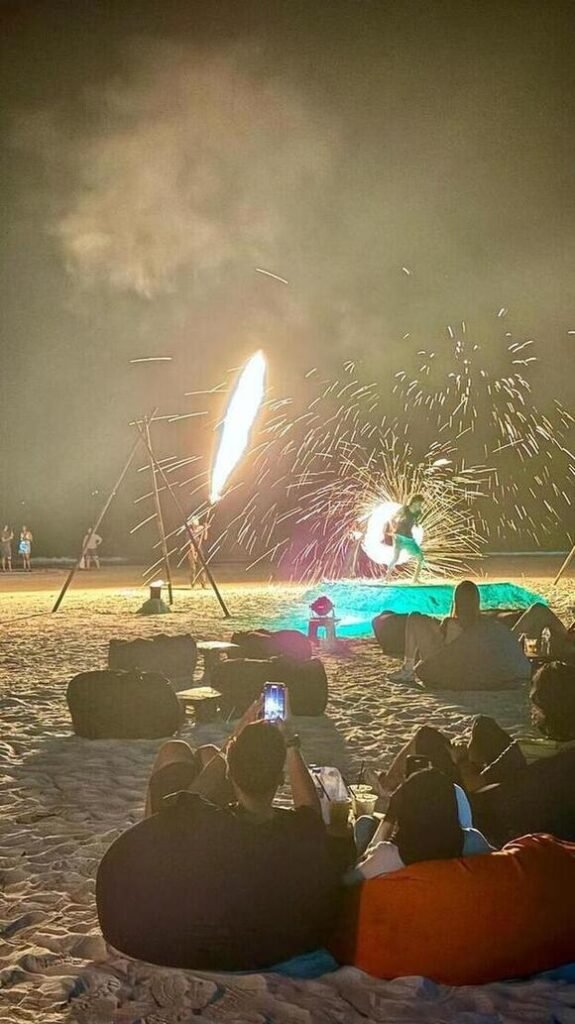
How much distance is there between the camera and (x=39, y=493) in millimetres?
67750

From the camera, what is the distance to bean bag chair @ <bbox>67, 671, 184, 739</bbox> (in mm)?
7988

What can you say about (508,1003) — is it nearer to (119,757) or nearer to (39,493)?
(119,757)

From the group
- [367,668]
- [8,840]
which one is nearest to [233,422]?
[367,668]

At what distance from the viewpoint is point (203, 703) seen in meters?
8.73

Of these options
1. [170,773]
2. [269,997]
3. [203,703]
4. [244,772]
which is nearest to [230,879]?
[244,772]

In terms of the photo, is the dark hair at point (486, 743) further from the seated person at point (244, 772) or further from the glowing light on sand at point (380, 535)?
the glowing light on sand at point (380, 535)

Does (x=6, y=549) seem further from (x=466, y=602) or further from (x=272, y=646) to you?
(x=466, y=602)

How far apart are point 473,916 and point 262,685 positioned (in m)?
5.51

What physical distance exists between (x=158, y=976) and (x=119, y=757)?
3.75 meters

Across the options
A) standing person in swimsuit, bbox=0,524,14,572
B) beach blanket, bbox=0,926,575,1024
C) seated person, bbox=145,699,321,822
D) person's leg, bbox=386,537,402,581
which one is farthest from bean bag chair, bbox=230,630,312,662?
standing person in swimsuit, bbox=0,524,14,572

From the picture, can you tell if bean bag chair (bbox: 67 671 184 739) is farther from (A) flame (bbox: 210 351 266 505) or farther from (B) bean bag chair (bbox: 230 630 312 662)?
(A) flame (bbox: 210 351 266 505)

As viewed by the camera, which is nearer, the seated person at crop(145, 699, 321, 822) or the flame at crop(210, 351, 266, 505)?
the seated person at crop(145, 699, 321, 822)

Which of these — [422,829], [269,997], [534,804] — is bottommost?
[269,997]

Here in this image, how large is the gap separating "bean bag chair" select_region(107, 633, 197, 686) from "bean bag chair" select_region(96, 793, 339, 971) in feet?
22.9
